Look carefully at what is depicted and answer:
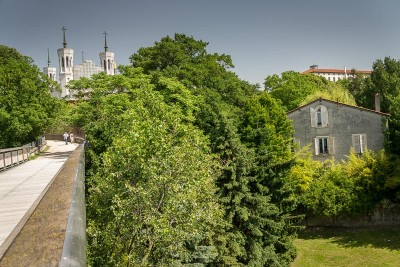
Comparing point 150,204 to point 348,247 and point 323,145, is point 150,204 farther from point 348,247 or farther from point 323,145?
point 323,145

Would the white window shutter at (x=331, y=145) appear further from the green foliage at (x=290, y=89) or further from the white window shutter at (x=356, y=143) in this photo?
the green foliage at (x=290, y=89)

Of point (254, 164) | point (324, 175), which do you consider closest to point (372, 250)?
point (324, 175)

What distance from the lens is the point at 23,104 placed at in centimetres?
3212

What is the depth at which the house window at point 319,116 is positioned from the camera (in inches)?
1377

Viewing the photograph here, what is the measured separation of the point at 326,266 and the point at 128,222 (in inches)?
652

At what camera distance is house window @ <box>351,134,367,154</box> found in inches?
1329

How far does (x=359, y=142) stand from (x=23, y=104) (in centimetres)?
2983

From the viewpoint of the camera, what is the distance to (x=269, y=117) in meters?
32.7

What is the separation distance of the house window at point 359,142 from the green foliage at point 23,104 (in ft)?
91.2

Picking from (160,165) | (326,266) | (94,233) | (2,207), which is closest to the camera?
(2,207)

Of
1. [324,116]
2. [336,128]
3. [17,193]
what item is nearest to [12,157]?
[17,193]

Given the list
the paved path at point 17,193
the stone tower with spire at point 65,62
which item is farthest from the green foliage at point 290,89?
the stone tower with spire at point 65,62

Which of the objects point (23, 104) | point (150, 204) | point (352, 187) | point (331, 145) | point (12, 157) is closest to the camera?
point (150, 204)

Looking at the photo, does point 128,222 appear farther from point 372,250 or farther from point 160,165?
point 372,250
